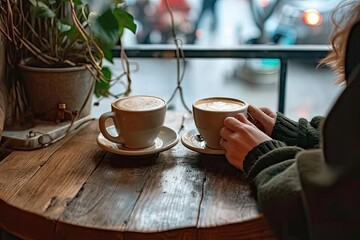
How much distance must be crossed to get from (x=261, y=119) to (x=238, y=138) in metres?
0.13

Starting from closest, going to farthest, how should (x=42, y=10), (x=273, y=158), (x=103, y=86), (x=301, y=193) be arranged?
(x=301, y=193) < (x=273, y=158) < (x=42, y=10) < (x=103, y=86)

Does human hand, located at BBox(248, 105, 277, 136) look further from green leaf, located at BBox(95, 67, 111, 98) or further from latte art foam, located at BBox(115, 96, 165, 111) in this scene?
green leaf, located at BBox(95, 67, 111, 98)

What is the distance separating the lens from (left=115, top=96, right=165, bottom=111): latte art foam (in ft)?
3.31

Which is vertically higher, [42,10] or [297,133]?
[42,10]

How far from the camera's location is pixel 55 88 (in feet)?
3.87

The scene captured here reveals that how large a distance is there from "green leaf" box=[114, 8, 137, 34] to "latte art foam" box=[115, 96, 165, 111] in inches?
8.5

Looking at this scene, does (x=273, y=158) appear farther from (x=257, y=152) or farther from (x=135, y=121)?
(x=135, y=121)

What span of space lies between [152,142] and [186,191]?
189 mm

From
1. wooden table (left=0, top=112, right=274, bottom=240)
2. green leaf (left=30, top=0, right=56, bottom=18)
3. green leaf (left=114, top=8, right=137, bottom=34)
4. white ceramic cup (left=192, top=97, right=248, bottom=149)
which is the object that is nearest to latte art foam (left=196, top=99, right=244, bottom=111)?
white ceramic cup (left=192, top=97, right=248, bottom=149)

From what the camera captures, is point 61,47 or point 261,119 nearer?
point 261,119

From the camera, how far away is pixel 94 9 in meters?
1.27

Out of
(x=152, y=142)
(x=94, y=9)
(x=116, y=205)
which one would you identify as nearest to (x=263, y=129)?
(x=152, y=142)

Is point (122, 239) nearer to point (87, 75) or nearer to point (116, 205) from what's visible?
point (116, 205)

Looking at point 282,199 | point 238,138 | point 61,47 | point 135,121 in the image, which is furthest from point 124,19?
point 282,199
